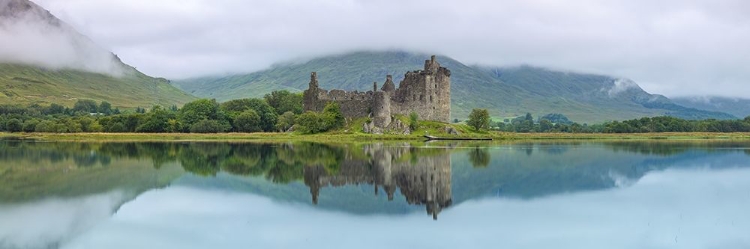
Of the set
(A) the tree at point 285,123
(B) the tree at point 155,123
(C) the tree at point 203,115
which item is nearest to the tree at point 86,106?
(B) the tree at point 155,123

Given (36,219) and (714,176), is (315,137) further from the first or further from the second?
(36,219)

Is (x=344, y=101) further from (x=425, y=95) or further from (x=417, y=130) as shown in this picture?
(x=417, y=130)

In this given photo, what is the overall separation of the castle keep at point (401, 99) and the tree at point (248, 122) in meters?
9.10

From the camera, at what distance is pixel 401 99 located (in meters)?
77.6

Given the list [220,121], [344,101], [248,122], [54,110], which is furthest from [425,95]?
[54,110]

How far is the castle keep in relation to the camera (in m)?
73.6

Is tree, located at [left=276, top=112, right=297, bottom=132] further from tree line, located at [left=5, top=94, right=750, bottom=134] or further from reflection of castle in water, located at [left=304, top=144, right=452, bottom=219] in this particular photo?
reflection of castle in water, located at [left=304, top=144, right=452, bottom=219]

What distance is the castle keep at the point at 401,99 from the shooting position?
73625 millimetres

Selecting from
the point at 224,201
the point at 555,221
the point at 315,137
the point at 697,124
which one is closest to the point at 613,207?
the point at 555,221

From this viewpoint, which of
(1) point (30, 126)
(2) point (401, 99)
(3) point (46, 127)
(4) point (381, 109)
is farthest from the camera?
(1) point (30, 126)

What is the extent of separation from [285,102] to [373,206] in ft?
252

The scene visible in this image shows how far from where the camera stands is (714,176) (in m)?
28.2

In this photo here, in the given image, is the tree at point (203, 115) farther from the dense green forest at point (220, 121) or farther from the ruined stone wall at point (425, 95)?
the ruined stone wall at point (425, 95)

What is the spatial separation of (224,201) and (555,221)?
965 centimetres
